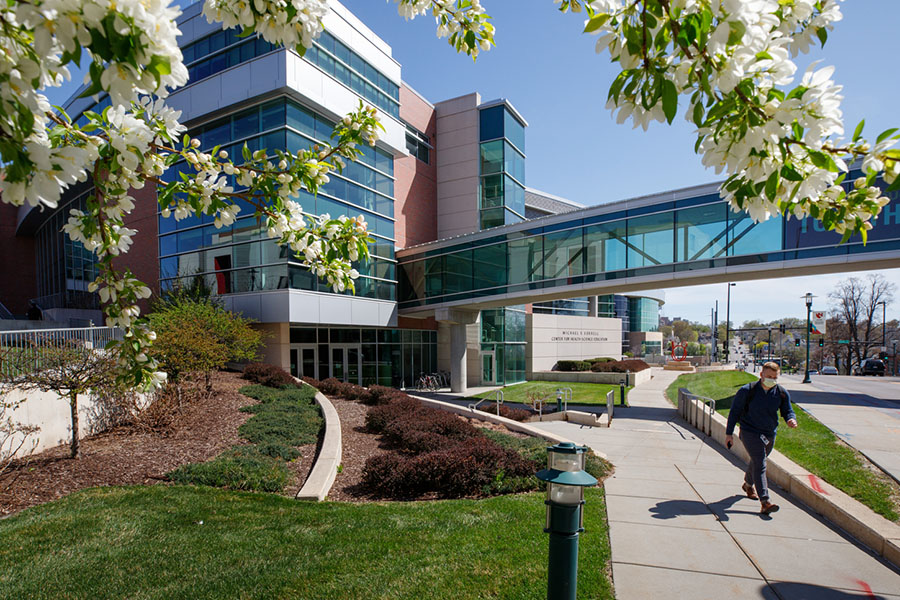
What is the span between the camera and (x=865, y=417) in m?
11.9

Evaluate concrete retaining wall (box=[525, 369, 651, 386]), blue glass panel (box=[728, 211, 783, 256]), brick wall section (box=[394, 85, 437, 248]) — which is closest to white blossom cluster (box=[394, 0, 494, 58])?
blue glass panel (box=[728, 211, 783, 256])

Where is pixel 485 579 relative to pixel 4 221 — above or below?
below

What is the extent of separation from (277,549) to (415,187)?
26703mm

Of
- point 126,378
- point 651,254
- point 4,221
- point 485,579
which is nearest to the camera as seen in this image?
point 126,378

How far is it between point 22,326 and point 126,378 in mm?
28416

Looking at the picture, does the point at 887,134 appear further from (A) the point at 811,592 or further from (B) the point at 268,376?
(B) the point at 268,376

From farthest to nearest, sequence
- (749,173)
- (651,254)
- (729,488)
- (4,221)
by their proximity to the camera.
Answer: (4,221), (651,254), (729,488), (749,173)

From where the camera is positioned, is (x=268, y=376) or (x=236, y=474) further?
(x=268, y=376)

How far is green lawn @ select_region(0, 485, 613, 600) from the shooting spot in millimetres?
3912

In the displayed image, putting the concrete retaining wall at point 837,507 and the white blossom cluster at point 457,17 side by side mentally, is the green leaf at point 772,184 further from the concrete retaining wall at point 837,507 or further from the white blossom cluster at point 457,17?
the concrete retaining wall at point 837,507

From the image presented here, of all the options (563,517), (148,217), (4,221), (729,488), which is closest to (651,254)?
(729,488)

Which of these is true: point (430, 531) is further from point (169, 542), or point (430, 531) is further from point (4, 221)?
point (4, 221)

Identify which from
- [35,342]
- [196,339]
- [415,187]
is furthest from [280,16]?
→ [415,187]

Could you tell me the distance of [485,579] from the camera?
4051 millimetres
